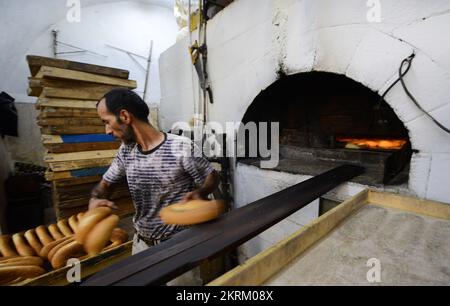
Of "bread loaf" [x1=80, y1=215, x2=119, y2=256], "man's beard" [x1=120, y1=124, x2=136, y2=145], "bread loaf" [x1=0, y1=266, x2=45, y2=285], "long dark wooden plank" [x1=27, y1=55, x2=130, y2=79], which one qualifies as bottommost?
"bread loaf" [x1=0, y1=266, x2=45, y2=285]

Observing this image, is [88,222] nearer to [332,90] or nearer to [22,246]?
[22,246]

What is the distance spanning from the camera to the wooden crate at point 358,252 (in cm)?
92

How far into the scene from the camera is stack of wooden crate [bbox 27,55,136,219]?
11.1ft

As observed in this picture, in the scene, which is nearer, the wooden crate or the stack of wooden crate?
the wooden crate

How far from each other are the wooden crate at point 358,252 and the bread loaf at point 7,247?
2.36 meters

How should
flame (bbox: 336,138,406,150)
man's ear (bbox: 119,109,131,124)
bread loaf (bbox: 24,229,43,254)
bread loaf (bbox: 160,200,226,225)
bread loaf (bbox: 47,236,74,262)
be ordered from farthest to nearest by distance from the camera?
flame (bbox: 336,138,406,150), bread loaf (bbox: 24,229,43,254), bread loaf (bbox: 47,236,74,262), man's ear (bbox: 119,109,131,124), bread loaf (bbox: 160,200,226,225)

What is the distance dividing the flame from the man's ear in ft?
8.57

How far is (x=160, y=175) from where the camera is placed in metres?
1.88

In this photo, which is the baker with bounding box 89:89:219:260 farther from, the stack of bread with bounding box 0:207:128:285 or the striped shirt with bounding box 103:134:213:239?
the stack of bread with bounding box 0:207:128:285

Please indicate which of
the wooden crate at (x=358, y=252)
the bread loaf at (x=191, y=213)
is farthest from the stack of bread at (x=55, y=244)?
the wooden crate at (x=358, y=252)

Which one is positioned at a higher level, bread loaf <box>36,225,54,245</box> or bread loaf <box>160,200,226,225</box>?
bread loaf <box>160,200,226,225</box>

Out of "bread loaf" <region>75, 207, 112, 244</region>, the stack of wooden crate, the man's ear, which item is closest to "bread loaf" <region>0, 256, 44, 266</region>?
"bread loaf" <region>75, 207, 112, 244</region>

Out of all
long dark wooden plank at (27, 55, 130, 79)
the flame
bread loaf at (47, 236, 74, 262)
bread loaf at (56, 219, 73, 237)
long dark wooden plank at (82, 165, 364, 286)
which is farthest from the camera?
long dark wooden plank at (27, 55, 130, 79)
